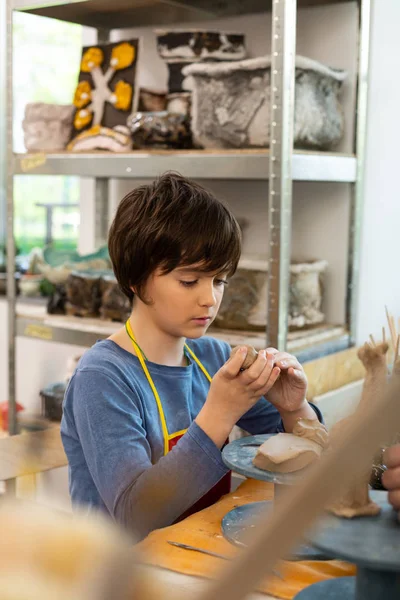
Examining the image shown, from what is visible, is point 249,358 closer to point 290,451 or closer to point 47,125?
point 290,451

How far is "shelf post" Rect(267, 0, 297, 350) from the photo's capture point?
68.1 inches

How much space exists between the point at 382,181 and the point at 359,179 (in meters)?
0.06

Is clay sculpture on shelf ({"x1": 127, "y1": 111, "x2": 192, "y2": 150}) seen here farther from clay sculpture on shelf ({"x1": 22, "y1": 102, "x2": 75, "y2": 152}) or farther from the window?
the window

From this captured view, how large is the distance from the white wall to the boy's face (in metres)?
1.09

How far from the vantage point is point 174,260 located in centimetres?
111

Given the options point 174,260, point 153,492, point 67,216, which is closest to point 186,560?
point 174,260

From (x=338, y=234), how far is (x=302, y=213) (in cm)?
12

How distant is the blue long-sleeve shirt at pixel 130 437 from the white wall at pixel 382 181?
0.97m

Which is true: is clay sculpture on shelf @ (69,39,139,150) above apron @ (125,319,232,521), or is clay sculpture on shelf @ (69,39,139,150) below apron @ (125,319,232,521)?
above

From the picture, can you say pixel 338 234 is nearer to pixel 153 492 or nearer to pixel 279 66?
pixel 279 66

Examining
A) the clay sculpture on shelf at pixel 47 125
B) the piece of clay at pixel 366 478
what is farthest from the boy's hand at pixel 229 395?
the clay sculpture on shelf at pixel 47 125

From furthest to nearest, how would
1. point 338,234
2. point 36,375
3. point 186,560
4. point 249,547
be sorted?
point 36,375, point 338,234, point 186,560, point 249,547

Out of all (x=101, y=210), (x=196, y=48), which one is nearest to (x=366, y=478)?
(x=196, y=48)

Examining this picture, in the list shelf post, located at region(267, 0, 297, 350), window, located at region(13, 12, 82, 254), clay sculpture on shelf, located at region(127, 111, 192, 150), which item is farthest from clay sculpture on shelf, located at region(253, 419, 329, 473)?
window, located at region(13, 12, 82, 254)
